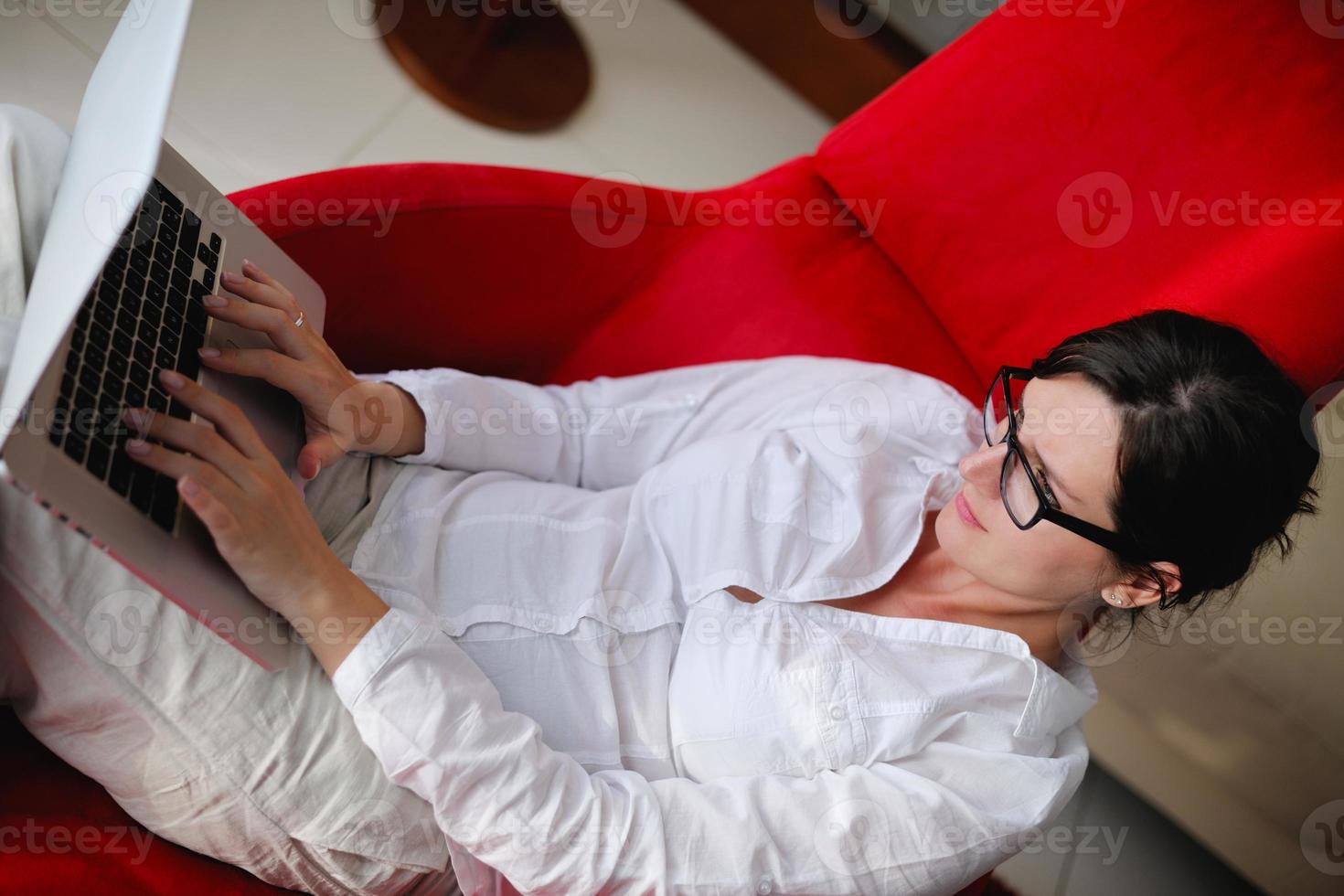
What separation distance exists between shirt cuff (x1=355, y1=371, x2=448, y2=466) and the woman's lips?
59cm

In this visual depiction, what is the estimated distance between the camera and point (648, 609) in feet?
3.48

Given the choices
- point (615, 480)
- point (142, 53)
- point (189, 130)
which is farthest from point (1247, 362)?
Answer: point (189, 130)

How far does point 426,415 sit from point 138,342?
1.19 feet

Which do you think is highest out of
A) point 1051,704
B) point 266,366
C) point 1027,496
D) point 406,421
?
point 266,366

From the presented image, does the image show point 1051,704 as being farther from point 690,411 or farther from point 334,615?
point 334,615

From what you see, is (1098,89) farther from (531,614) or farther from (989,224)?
(531,614)

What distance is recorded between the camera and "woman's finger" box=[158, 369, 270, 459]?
28.4 inches

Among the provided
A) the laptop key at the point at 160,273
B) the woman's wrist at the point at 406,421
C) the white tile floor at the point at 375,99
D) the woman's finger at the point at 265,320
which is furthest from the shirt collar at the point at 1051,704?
the white tile floor at the point at 375,99

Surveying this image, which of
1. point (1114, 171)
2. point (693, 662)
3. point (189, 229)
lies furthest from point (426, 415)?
point (1114, 171)

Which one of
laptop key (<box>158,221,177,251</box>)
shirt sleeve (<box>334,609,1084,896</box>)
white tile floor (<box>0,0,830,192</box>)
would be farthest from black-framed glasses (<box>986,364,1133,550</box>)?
white tile floor (<box>0,0,830,192</box>)

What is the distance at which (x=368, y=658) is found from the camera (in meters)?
0.83

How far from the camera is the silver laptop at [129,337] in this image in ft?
1.98

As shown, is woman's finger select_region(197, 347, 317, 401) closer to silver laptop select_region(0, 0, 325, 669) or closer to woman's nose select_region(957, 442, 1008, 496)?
silver laptop select_region(0, 0, 325, 669)

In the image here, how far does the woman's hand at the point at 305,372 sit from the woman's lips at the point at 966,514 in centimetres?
63
